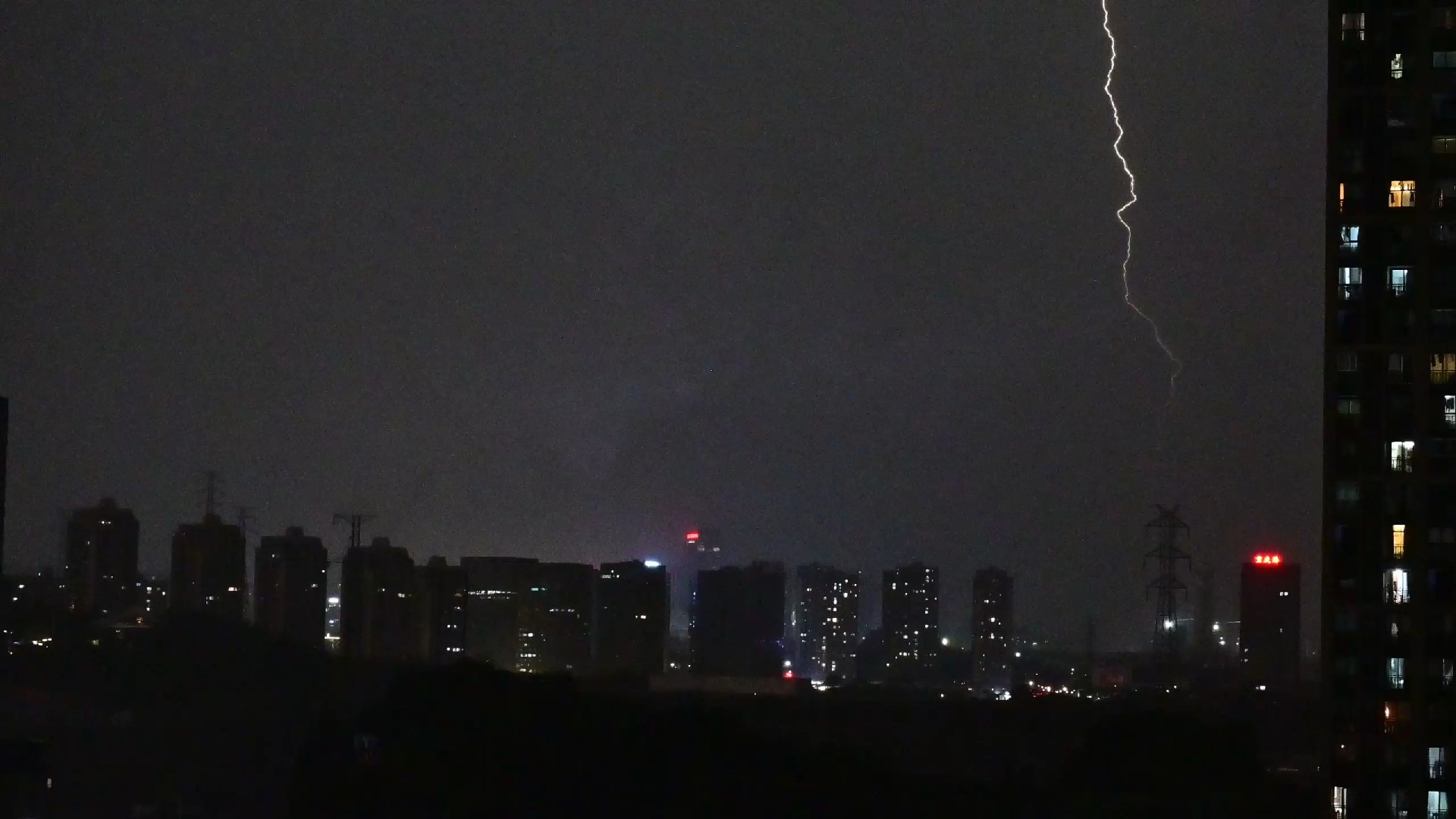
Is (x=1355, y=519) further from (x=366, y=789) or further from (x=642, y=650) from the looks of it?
(x=642, y=650)

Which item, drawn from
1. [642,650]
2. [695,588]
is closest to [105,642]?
[642,650]

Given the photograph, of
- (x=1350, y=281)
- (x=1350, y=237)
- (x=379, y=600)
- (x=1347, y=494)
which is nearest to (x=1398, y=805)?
(x=1347, y=494)

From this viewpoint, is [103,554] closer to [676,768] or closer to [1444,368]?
[676,768]

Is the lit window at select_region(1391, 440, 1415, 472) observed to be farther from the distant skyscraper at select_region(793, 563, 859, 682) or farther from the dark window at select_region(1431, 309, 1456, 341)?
the distant skyscraper at select_region(793, 563, 859, 682)

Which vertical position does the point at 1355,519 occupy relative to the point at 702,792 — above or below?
above

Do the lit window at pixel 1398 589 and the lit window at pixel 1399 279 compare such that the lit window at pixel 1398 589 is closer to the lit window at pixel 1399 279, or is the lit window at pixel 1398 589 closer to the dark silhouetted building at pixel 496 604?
the lit window at pixel 1399 279

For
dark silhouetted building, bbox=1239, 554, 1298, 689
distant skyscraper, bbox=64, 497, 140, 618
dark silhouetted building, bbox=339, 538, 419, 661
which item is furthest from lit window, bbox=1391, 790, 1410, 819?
distant skyscraper, bbox=64, 497, 140, 618
